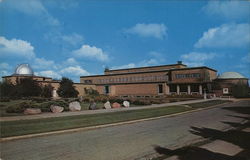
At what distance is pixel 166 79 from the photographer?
223 ft

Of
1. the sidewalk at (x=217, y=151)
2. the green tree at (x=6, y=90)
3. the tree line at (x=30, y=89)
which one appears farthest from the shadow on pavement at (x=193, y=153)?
the green tree at (x=6, y=90)

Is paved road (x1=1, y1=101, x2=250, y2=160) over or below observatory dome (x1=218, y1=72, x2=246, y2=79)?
below

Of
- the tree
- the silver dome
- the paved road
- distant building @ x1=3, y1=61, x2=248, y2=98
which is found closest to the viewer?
the paved road

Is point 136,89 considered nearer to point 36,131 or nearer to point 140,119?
point 140,119

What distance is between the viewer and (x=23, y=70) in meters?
67.1

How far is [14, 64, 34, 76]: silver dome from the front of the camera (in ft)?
218

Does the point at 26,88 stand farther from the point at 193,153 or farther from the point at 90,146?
the point at 193,153

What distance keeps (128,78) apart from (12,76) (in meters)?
37.6

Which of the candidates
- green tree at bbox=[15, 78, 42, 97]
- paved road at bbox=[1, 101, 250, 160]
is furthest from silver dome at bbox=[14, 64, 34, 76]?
paved road at bbox=[1, 101, 250, 160]

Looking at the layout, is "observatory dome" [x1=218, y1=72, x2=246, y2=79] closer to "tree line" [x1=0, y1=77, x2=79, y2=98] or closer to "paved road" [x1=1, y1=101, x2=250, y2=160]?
"tree line" [x1=0, y1=77, x2=79, y2=98]

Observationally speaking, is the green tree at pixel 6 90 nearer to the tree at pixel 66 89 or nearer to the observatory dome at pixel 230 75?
the tree at pixel 66 89

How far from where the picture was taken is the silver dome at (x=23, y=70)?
66.4 m

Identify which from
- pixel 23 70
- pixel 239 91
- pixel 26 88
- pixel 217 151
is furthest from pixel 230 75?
pixel 217 151

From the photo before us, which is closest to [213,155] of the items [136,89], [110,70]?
[136,89]
